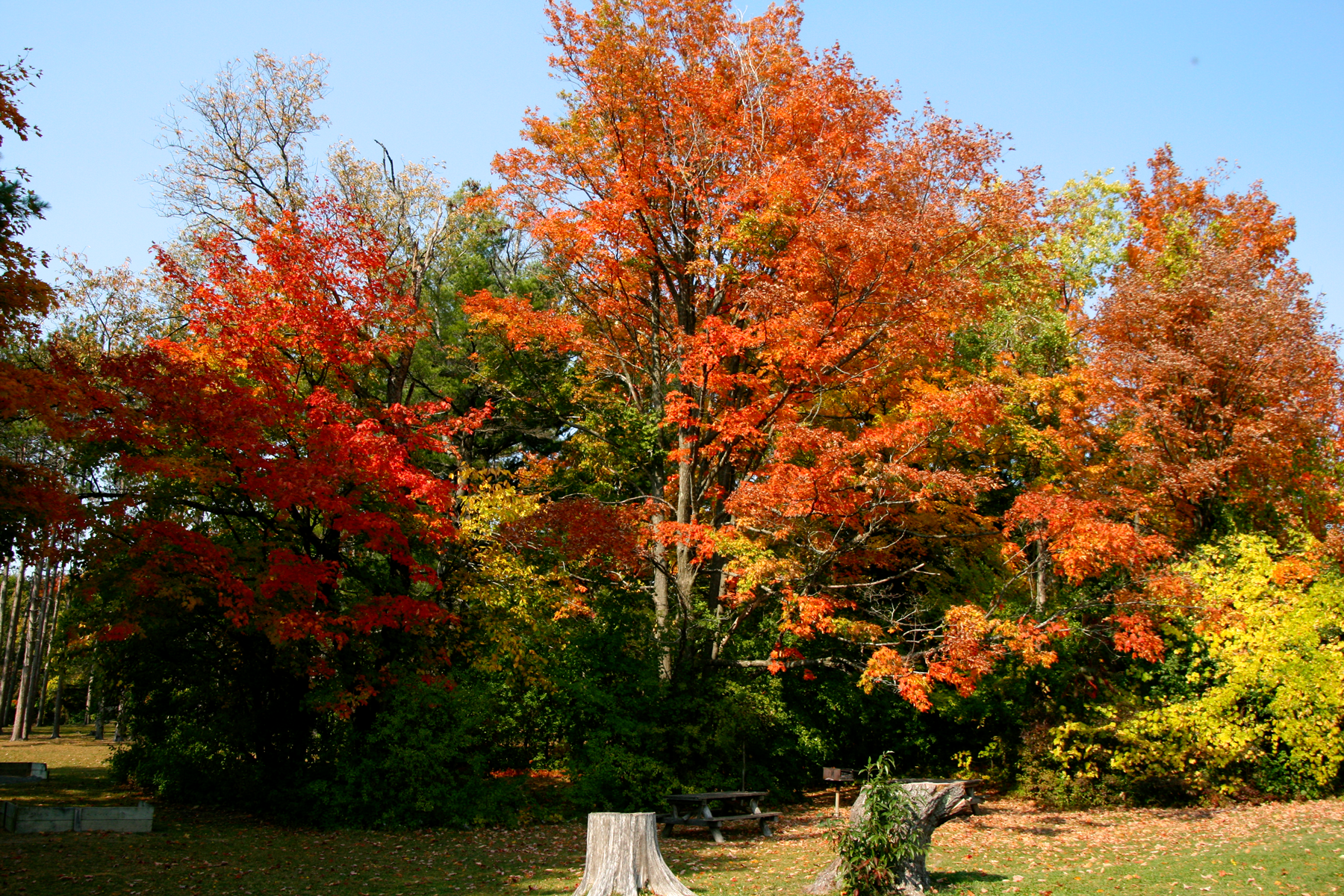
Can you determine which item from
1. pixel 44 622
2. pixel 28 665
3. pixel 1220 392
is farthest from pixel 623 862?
pixel 28 665

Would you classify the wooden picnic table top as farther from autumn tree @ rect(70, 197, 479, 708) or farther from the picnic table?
autumn tree @ rect(70, 197, 479, 708)

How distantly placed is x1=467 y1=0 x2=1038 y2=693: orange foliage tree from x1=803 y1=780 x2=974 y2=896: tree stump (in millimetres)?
4074

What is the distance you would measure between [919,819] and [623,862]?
2.76m

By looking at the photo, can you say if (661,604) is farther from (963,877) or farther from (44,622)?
(44,622)

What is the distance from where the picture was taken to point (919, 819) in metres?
7.99

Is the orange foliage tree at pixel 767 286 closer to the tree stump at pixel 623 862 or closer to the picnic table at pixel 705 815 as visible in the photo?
the picnic table at pixel 705 815

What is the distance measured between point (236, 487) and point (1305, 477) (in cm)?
1917

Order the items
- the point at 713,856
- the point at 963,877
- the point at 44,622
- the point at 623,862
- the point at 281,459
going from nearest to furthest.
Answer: the point at 623,862, the point at 963,877, the point at 713,856, the point at 281,459, the point at 44,622

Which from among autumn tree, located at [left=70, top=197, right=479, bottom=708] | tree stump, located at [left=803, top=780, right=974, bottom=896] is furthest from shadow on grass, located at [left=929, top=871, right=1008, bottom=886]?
autumn tree, located at [left=70, top=197, right=479, bottom=708]

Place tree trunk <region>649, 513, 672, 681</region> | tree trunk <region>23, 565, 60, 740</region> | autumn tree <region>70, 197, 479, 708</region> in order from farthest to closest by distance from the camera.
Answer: tree trunk <region>23, 565, 60, 740</region>, tree trunk <region>649, 513, 672, 681</region>, autumn tree <region>70, 197, 479, 708</region>

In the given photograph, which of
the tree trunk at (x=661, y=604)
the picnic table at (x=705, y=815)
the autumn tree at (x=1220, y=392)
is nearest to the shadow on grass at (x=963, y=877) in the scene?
the picnic table at (x=705, y=815)

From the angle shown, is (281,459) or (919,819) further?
(281,459)

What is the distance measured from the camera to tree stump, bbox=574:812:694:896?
291 inches

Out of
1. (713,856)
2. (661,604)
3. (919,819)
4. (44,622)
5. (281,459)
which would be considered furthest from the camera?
(44,622)
